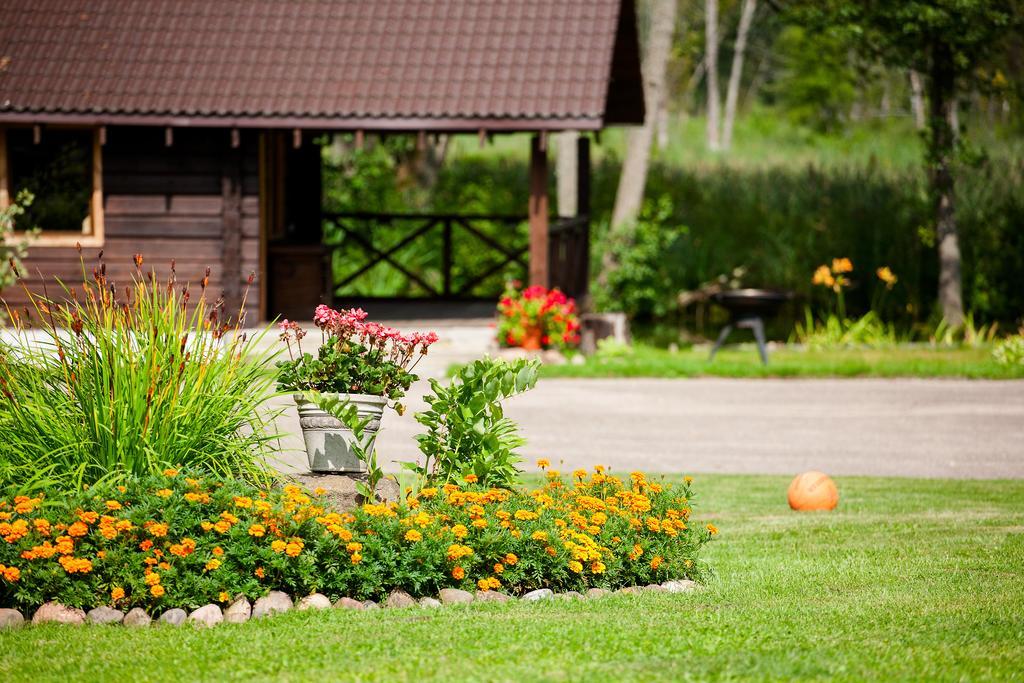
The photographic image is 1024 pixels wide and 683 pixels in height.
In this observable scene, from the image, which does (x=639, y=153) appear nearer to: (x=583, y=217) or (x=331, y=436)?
(x=583, y=217)

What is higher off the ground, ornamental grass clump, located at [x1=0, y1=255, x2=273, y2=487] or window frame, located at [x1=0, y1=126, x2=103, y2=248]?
window frame, located at [x1=0, y1=126, x2=103, y2=248]

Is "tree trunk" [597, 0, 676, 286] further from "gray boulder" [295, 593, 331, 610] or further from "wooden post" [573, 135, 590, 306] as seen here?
"gray boulder" [295, 593, 331, 610]

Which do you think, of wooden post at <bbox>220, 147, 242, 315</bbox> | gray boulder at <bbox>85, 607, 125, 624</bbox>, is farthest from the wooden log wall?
gray boulder at <bbox>85, 607, 125, 624</bbox>

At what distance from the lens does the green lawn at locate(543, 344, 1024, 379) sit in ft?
53.7

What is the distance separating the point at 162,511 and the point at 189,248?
10838mm

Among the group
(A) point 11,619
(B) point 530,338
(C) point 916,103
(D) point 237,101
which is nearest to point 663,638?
(A) point 11,619

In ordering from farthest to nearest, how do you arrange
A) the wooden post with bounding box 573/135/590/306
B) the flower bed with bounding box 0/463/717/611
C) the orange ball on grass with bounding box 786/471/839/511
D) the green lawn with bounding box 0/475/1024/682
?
1. the wooden post with bounding box 573/135/590/306
2. the orange ball on grass with bounding box 786/471/839/511
3. the flower bed with bounding box 0/463/717/611
4. the green lawn with bounding box 0/475/1024/682

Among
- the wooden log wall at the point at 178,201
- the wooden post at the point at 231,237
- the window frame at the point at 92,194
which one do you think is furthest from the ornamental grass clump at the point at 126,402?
the window frame at the point at 92,194

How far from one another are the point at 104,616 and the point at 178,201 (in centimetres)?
1127

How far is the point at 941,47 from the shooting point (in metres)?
20.3

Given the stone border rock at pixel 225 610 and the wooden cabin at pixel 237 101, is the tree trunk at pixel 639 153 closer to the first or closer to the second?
the wooden cabin at pixel 237 101

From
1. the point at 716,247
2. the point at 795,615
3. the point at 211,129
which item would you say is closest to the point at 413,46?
the point at 211,129

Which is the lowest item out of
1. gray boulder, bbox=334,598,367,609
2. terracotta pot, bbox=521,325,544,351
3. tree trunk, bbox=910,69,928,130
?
gray boulder, bbox=334,598,367,609

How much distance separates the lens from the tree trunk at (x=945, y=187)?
2019 cm
